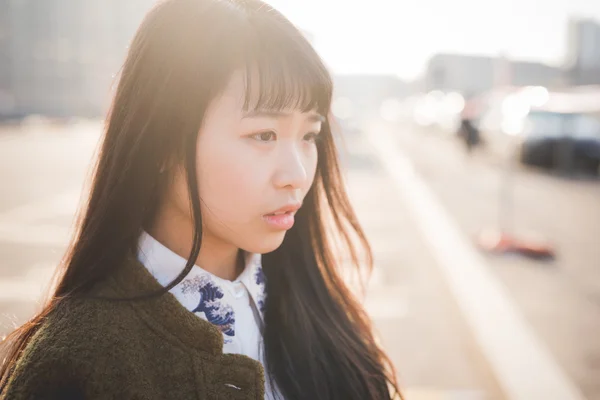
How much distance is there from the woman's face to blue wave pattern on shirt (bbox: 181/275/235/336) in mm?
112

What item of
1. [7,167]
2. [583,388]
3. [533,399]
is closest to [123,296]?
[533,399]

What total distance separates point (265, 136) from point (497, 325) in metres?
4.08

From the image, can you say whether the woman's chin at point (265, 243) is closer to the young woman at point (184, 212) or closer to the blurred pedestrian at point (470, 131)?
the young woman at point (184, 212)

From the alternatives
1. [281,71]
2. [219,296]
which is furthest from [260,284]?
[281,71]

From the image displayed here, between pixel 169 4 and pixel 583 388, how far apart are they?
3.62 metres

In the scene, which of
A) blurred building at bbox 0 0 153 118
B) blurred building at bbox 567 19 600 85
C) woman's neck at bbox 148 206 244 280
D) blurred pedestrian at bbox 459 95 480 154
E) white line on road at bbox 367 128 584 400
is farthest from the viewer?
blurred building at bbox 567 19 600 85

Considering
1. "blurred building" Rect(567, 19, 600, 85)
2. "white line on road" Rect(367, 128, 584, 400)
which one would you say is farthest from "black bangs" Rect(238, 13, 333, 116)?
"blurred building" Rect(567, 19, 600, 85)

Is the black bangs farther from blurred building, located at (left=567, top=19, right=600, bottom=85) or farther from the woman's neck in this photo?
blurred building, located at (left=567, top=19, right=600, bottom=85)

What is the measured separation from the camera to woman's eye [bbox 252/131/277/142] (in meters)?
1.29

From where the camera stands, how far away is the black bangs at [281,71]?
127 cm

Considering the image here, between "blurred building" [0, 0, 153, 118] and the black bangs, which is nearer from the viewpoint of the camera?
the black bangs

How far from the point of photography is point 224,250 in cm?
144

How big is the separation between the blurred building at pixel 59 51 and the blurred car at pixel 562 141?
3198 cm

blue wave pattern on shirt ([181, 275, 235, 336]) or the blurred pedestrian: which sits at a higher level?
blue wave pattern on shirt ([181, 275, 235, 336])
